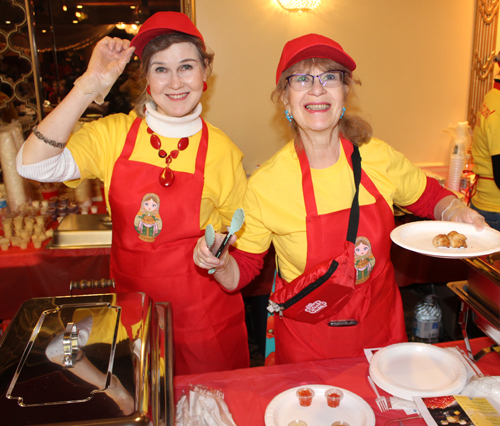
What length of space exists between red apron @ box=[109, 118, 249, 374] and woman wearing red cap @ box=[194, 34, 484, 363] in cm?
29

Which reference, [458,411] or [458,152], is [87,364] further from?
[458,152]

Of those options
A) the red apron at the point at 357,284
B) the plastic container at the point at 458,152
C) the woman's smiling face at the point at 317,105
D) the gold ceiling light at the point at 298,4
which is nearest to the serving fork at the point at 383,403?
the red apron at the point at 357,284

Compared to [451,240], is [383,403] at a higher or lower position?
lower

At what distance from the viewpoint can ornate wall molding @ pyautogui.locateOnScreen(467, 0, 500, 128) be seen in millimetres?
3198

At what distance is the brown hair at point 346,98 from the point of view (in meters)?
1.37

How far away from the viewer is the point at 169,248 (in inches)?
65.0

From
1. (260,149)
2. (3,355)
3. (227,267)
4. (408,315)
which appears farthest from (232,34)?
(3,355)

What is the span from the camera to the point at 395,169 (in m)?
1.49

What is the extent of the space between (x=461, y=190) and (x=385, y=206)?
219 cm

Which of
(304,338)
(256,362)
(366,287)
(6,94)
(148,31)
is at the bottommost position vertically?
(256,362)

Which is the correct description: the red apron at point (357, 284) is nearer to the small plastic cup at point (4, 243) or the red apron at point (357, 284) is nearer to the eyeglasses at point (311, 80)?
the eyeglasses at point (311, 80)

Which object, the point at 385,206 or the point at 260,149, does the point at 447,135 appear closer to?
the point at 260,149

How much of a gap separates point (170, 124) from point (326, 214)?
2.28 feet

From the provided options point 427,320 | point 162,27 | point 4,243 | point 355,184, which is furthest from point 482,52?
point 4,243
